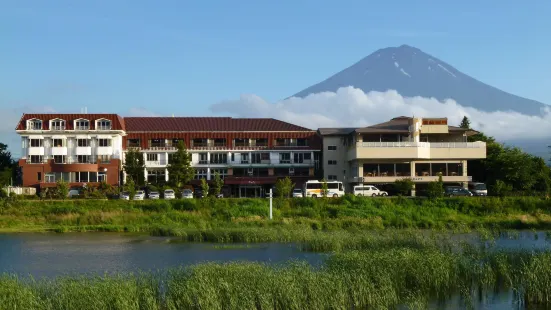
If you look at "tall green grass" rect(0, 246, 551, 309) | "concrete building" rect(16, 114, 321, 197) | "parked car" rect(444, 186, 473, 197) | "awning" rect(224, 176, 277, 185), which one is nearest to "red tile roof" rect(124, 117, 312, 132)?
"concrete building" rect(16, 114, 321, 197)

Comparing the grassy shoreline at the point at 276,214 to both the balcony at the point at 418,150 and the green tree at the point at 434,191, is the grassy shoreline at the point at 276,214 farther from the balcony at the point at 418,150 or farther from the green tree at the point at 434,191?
the balcony at the point at 418,150

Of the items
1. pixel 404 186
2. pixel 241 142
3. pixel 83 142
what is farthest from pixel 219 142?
pixel 404 186

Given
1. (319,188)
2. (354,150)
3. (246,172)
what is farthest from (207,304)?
(246,172)

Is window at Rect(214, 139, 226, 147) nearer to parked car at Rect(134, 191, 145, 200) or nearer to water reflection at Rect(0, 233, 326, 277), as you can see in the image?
parked car at Rect(134, 191, 145, 200)

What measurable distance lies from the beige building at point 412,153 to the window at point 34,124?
1087 inches

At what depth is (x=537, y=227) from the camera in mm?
38094

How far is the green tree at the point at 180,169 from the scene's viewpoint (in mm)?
55188

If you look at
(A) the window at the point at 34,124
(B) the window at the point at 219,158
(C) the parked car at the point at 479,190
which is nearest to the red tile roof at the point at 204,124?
(B) the window at the point at 219,158

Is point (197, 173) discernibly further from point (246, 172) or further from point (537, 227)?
point (537, 227)

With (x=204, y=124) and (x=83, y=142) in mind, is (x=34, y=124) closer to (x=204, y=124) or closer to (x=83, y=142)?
(x=83, y=142)

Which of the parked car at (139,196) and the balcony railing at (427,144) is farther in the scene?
the balcony railing at (427,144)

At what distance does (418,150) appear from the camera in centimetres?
5484

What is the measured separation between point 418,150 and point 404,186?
168 inches

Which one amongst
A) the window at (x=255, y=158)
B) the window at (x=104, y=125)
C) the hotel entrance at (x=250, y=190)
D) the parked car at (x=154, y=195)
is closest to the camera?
the parked car at (x=154, y=195)
